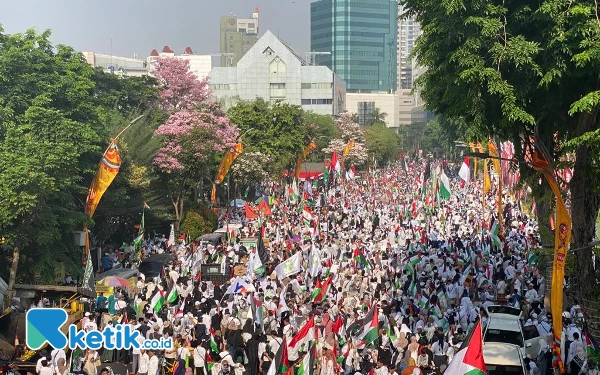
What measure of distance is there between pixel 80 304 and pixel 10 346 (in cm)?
320

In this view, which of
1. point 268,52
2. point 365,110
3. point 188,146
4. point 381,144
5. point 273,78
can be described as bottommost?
point 381,144

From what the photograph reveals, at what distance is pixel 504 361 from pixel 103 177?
645 inches

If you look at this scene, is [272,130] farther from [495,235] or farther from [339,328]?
[339,328]

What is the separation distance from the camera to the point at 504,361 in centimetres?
1540

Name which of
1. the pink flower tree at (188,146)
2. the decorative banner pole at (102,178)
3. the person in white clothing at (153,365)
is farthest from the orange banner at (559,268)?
the pink flower tree at (188,146)

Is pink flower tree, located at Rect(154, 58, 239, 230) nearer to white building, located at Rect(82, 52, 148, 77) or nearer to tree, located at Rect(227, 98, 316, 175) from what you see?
tree, located at Rect(227, 98, 316, 175)

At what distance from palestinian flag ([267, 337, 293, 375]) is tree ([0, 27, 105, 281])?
1205 cm

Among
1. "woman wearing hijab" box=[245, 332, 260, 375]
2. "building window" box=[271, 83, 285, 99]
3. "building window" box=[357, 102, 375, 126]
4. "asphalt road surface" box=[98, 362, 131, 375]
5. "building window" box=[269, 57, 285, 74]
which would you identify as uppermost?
"building window" box=[269, 57, 285, 74]

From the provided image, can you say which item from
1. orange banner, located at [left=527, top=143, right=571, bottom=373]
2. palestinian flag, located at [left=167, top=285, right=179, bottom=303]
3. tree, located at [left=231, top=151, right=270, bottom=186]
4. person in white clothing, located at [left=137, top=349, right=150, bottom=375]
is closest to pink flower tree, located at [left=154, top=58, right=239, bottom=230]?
tree, located at [left=231, top=151, right=270, bottom=186]

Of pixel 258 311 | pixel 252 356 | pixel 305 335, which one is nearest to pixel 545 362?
pixel 305 335

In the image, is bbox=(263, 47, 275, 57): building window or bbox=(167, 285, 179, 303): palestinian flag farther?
bbox=(263, 47, 275, 57): building window

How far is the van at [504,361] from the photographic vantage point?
15.3 metres

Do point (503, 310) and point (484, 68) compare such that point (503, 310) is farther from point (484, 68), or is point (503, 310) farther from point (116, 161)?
point (116, 161)

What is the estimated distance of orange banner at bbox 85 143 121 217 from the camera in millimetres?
27938
